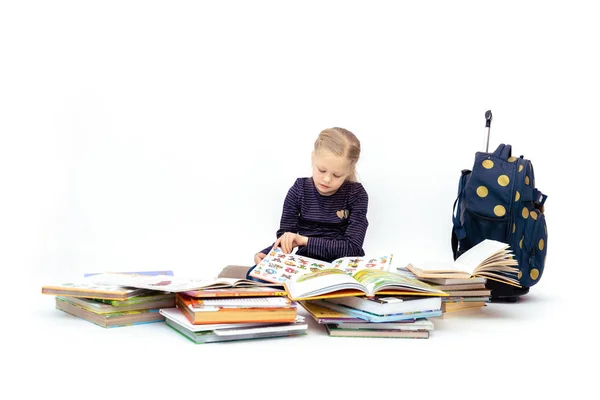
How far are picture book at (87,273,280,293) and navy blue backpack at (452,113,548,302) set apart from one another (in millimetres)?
1292

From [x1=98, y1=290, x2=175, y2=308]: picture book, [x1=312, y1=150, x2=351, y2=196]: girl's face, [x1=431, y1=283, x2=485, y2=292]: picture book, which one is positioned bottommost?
[x1=98, y1=290, x2=175, y2=308]: picture book

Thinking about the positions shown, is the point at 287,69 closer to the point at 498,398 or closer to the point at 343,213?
the point at 343,213

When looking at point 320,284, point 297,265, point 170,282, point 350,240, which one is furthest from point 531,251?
point 170,282

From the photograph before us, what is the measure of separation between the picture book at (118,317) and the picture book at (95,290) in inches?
3.0

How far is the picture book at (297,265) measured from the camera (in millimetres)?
2869

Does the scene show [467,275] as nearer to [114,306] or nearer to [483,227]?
[483,227]

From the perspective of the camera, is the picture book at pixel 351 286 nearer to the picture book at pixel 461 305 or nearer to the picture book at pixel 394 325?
the picture book at pixel 394 325

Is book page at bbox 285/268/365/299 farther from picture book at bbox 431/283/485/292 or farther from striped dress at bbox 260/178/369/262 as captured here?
striped dress at bbox 260/178/369/262

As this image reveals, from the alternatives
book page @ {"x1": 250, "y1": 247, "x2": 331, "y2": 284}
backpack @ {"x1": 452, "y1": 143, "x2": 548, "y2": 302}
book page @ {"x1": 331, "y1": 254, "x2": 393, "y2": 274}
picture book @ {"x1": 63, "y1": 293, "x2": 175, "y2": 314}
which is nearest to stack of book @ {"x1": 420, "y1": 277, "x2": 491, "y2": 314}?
book page @ {"x1": 331, "y1": 254, "x2": 393, "y2": 274}

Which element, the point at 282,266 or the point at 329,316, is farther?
the point at 282,266

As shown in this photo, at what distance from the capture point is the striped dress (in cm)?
343

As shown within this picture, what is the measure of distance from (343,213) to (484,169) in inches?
29.1

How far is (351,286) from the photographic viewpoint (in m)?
2.30

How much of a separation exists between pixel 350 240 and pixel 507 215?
0.77 m
